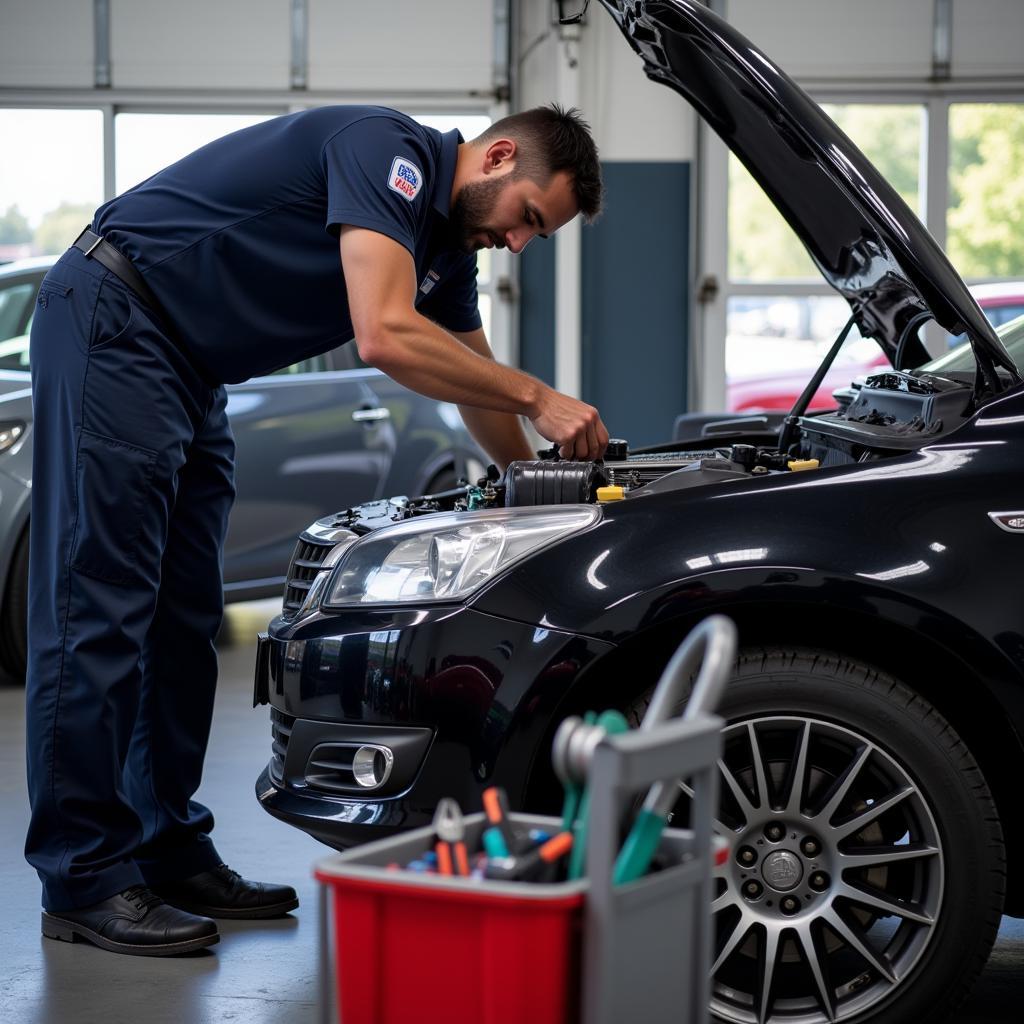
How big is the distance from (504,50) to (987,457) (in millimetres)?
8395

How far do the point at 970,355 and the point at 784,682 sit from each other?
94 centimetres

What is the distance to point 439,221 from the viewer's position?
96.1 inches

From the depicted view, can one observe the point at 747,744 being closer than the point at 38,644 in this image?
Yes

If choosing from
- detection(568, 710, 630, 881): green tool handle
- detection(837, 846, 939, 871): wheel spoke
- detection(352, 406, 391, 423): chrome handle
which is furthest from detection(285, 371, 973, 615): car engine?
detection(352, 406, 391, 423): chrome handle

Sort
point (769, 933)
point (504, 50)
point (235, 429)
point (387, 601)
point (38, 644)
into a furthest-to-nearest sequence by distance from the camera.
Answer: point (504, 50)
point (235, 429)
point (38, 644)
point (387, 601)
point (769, 933)

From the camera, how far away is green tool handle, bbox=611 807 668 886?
1.30m

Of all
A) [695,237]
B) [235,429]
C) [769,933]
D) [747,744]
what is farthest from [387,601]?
[695,237]

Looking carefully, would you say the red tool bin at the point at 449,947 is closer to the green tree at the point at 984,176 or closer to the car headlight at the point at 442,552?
the car headlight at the point at 442,552

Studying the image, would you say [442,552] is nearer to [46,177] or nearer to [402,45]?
[402,45]

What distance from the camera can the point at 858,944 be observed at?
190cm

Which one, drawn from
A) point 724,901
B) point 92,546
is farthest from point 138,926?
point 724,901

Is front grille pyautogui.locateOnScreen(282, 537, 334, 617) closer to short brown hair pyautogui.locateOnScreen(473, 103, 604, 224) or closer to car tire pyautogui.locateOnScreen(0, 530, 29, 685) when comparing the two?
short brown hair pyautogui.locateOnScreen(473, 103, 604, 224)

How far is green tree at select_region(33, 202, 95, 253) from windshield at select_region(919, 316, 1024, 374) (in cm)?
835

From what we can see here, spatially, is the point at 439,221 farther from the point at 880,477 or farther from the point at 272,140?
the point at 880,477
